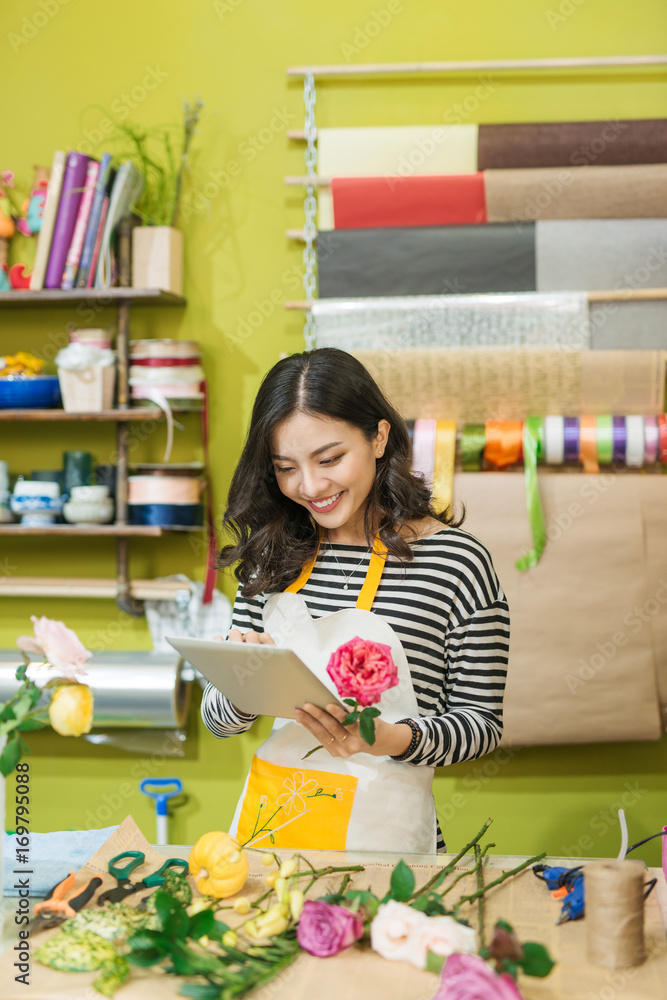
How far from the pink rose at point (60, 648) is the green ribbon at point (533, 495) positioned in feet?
4.81

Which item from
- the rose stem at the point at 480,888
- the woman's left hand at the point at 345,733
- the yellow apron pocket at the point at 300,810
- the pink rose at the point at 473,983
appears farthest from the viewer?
the yellow apron pocket at the point at 300,810

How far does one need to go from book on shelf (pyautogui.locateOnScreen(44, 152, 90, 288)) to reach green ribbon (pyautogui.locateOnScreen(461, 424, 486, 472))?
110 centimetres

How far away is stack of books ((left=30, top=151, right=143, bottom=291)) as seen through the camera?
226 cm

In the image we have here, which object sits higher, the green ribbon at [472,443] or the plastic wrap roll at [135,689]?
the green ribbon at [472,443]

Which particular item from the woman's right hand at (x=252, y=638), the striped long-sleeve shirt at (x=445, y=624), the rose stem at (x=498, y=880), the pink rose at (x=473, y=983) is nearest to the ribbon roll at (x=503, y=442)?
the striped long-sleeve shirt at (x=445, y=624)

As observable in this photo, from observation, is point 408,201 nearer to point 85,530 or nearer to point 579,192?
point 579,192

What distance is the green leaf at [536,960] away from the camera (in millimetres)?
759

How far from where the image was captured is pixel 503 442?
86.0 inches

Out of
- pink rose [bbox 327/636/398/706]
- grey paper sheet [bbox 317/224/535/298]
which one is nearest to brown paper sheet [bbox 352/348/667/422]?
grey paper sheet [bbox 317/224/535/298]

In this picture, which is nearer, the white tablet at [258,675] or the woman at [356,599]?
the white tablet at [258,675]

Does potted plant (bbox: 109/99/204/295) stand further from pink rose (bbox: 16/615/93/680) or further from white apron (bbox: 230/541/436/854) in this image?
pink rose (bbox: 16/615/93/680)

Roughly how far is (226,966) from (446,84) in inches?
85.1

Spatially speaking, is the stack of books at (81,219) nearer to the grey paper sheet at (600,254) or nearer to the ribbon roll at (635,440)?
the grey paper sheet at (600,254)

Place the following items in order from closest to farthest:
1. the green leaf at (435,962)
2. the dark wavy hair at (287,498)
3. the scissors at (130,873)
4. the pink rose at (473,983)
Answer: the pink rose at (473,983) → the green leaf at (435,962) → the scissors at (130,873) → the dark wavy hair at (287,498)
